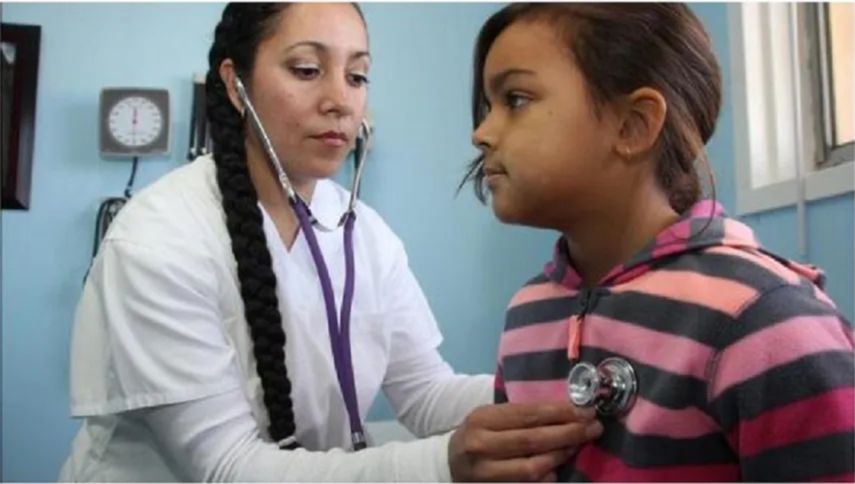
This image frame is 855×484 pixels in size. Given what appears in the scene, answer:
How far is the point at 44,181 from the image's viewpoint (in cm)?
189

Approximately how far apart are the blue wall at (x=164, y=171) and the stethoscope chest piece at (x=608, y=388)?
4.39 feet

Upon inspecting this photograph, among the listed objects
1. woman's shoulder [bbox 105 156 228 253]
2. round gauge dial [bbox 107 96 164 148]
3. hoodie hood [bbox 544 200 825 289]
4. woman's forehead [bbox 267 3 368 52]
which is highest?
round gauge dial [bbox 107 96 164 148]

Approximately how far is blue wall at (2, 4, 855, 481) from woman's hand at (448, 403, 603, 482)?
131 cm

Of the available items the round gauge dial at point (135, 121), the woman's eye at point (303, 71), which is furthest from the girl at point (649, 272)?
the round gauge dial at point (135, 121)


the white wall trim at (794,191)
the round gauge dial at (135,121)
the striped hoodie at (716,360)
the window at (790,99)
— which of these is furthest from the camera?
the round gauge dial at (135,121)

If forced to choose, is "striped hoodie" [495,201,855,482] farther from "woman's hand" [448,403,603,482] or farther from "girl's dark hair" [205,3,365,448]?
"girl's dark hair" [205,3,365,448]

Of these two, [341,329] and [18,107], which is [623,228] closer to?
[341,329]

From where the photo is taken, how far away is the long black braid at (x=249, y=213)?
3.12 feet

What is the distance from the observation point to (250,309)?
961 millimetres

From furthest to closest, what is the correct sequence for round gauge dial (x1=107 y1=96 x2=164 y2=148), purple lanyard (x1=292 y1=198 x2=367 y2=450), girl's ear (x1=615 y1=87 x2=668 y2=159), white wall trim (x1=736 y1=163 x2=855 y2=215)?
round gauge dial (x1=107 y1=96 x2=164 y2=148)
white wall trim (x1=736 y1=163 x2=855 y2=215)
purple lanyard (x1=292 y1=198 x2=367 y2=450)
girl's ear (x1=615 y1=87 x2=668 y2=159)

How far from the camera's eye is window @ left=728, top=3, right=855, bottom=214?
1284mm

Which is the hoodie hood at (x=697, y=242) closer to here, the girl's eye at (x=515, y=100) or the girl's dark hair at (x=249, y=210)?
the girl's eye at (x=515, y=100)

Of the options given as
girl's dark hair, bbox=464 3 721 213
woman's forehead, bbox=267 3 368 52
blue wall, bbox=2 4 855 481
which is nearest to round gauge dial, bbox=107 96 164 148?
blue wall, bbox=2 4 855 481

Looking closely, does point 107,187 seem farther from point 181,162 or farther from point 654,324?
point 654,324
